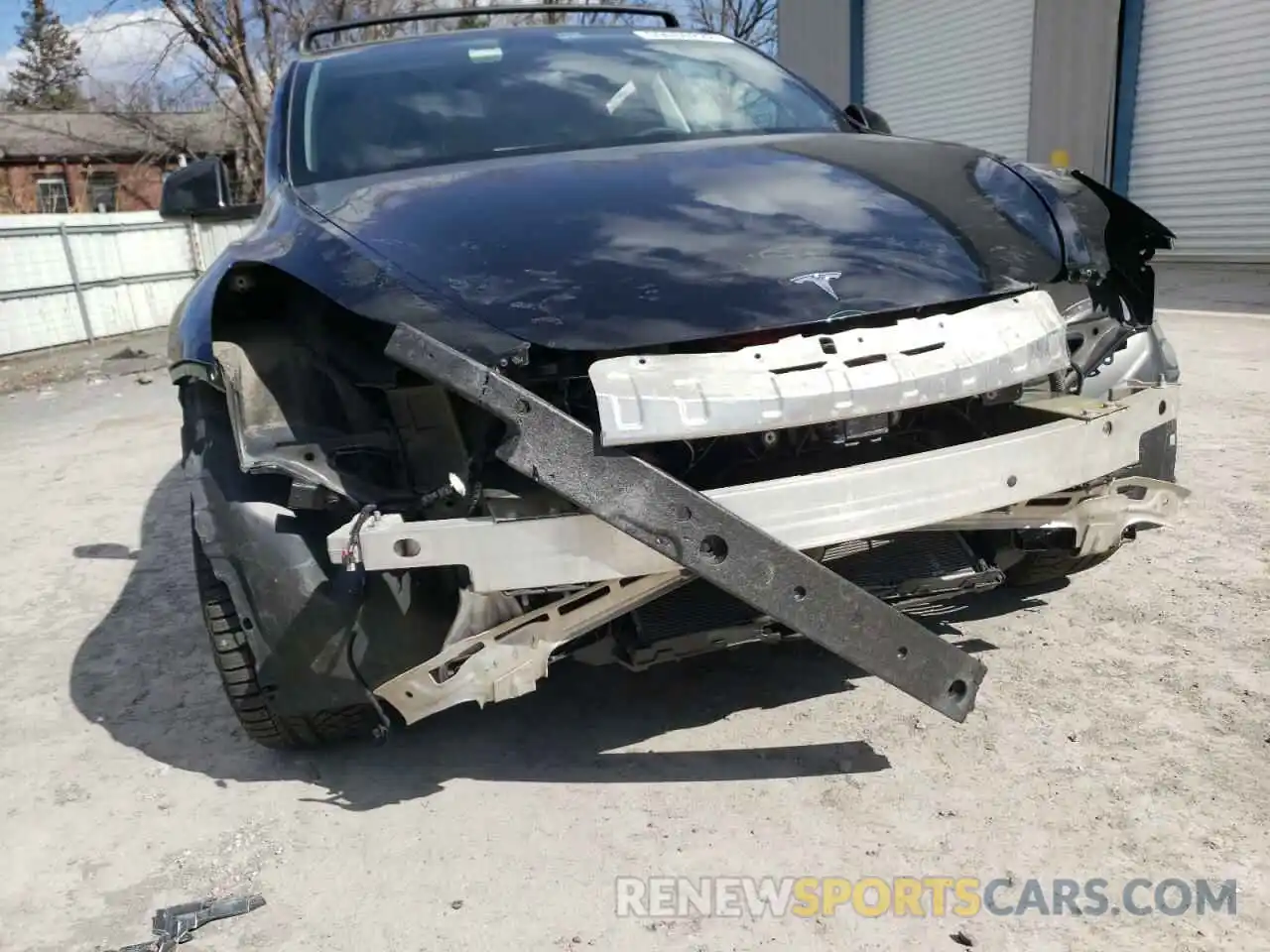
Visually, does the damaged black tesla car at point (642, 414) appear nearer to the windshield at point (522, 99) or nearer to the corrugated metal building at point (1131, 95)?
the windshield at point (522, 99)

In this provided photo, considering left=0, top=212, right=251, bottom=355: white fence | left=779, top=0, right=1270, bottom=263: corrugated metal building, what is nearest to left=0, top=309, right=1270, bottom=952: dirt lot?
left=779, top=0, right=1270, bottom=263: corrugated metal building

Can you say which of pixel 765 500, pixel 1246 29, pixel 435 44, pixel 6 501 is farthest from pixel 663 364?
pixel 1246 29

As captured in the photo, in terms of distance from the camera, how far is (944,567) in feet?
8.21

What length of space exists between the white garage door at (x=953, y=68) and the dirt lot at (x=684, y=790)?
12424 millimetres

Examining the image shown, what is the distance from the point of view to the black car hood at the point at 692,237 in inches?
81.7

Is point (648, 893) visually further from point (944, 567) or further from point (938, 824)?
point (944, 567)

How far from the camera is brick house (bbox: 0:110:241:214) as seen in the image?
3578 cm

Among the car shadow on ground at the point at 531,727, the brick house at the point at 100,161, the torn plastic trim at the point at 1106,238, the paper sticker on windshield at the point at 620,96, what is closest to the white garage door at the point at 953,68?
the paper sticker on windshield at the point at 620,96

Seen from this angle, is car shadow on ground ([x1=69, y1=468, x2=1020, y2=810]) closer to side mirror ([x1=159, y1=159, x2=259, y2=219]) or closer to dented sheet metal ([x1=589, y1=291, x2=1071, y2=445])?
dented sheet metal ([x1=589, y1=291, x2=1071, y2=445])

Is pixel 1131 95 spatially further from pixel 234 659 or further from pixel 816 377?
pixel 234 659

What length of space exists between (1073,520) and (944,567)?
0.35 m

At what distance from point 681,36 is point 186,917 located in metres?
3.37

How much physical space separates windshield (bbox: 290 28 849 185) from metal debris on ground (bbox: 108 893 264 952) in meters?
1.88

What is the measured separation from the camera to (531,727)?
2.78 m
